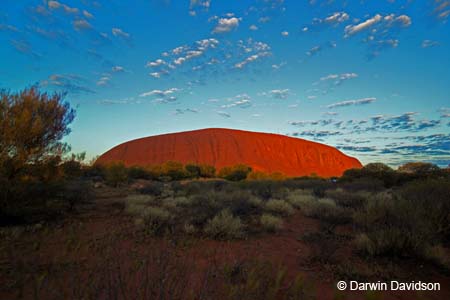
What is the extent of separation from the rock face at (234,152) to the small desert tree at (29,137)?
40.3 metres

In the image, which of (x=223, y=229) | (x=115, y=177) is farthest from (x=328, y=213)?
(x=115, y=177)

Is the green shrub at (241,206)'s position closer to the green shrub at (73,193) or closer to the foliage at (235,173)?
the green shrub at (73,193)

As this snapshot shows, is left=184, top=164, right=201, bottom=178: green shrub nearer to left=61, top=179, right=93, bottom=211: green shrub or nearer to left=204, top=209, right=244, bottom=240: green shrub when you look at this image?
left=61, top=179, right=93, bottom=211: green shrub

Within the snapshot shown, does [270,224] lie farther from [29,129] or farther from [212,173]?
[212,173]

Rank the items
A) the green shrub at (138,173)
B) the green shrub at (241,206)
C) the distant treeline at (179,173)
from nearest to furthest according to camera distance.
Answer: the green shrub at (241,206), the distant treeline at (179,173), the green shrub at (138,173)

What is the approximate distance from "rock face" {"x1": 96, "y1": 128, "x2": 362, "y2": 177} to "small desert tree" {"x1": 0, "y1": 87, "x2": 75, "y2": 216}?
40.3 metres

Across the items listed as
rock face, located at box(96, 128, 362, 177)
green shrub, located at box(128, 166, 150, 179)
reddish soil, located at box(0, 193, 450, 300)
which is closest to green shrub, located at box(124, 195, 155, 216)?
reddish soil, located at box(0, 193, 450, 300)

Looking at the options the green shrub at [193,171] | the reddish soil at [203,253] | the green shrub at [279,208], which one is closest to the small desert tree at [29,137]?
the reddish soil at [203,253]

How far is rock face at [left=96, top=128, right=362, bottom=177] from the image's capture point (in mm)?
53688

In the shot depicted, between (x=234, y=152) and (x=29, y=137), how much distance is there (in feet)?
163

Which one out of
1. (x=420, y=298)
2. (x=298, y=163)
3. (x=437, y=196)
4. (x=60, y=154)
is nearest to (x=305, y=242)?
(x=420, y=298)

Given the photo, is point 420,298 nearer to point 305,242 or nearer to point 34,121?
point 305,242

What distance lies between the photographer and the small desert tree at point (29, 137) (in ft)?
23.2

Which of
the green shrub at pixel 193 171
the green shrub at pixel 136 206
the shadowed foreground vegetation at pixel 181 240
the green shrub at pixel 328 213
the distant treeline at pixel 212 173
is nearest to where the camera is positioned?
the shadowed foreground vegetation at pixel 181 240
